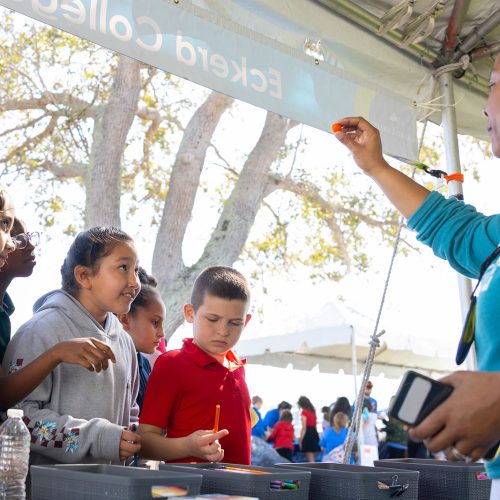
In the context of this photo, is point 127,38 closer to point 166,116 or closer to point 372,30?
point 372,30

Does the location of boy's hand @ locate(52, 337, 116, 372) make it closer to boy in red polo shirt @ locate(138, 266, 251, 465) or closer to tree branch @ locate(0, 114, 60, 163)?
boy in red polo shirt @ locate(138, 266, 251, 465)

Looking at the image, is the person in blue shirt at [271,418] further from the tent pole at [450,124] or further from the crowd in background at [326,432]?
the tent pole at [450,124]

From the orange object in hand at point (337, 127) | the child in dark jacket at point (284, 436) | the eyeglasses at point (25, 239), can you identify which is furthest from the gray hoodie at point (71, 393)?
the child in dark jacket at point (284, 436)

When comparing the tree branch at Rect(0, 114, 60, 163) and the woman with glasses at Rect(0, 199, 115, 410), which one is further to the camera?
the tree branch at Rect(0, 114, 60, 163)

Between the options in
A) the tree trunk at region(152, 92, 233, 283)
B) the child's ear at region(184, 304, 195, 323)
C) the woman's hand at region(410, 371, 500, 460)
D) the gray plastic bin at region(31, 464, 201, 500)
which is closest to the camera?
the woman's hand at region(410, 371, 500, 460)

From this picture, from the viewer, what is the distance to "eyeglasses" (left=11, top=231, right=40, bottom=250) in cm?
229

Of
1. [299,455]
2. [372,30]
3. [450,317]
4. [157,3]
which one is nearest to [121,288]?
[157,3]

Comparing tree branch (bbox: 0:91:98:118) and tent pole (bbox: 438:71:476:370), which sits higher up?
tree branch (bbox: 0:91:98:118)

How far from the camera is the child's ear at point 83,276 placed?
6.95 ft

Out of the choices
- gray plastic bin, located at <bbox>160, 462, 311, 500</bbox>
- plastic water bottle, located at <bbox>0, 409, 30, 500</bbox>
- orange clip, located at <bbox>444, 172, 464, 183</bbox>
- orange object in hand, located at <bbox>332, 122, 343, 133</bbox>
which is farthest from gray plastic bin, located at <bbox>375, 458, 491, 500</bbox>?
orange clip, located at <bbox>444, 172, 464, 183</bbox>

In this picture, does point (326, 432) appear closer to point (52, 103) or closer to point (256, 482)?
point (52, 103)

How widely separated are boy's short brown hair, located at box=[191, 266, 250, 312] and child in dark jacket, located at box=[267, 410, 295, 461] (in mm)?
7340

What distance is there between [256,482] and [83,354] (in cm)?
49

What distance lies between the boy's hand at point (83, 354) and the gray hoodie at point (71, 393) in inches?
6.3
